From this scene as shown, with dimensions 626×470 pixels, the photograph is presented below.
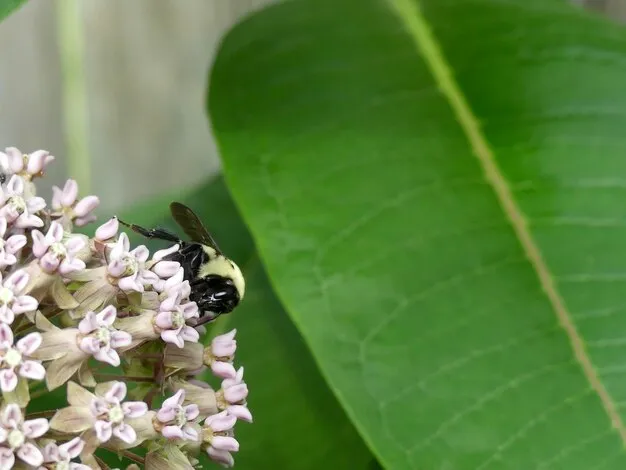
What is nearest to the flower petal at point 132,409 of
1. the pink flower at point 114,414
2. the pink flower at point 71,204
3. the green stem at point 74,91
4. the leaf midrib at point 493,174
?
the pink flower at point 114,414

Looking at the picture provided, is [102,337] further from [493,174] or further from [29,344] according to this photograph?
[493,174]

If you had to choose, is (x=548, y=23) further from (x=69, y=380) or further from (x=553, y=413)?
(x=69, y=380)

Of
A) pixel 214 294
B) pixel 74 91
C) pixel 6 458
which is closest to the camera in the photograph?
pixel 6 458

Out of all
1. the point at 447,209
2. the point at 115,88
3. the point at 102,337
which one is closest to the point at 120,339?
the point at 102,337

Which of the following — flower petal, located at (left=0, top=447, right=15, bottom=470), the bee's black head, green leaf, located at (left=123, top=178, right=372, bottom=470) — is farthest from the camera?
green leaf, located at (left=123, top=178, right=372, bottom=470)

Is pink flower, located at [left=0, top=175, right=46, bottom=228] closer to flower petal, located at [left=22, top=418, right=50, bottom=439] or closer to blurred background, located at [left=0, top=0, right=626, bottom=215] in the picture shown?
flower petal, located at [left=22, top=418, right=50, bottom=439]

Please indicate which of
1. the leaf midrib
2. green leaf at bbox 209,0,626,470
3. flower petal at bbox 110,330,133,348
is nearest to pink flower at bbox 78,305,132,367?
flower petal at bbox 110,330,133,348

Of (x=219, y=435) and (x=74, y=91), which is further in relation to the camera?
(x=74, y=91)
